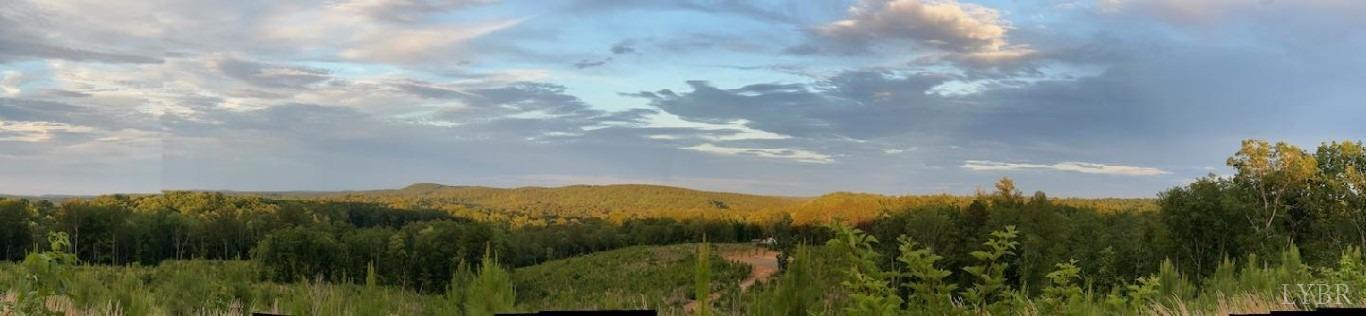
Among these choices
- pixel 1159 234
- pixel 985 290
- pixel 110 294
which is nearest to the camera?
pixel 985 290

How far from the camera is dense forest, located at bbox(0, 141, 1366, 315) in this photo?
5.67 meters

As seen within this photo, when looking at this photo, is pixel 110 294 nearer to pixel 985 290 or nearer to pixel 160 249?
pixel 985 290

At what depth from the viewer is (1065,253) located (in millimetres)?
66062

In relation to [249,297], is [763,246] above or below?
below

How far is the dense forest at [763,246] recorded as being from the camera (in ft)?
18.6

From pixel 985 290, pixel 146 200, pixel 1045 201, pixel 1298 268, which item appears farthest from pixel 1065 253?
pixel 146 200

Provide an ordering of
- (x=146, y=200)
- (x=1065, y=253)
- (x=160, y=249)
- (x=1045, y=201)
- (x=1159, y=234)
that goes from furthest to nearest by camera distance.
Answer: (x=146, y=200), (x=160, y=249), (x=1045, y=201), (x=1065, y=253), (x=1159, y=234)

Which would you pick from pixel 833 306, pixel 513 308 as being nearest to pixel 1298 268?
pixel 833 306

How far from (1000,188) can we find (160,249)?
109318 millimetres

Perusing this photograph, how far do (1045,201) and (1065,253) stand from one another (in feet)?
69.4

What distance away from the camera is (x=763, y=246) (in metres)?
134

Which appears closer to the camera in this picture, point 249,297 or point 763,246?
point 249,297

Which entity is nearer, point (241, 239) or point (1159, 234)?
point (1159, 234)

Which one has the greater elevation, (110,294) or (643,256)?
(110,294)
